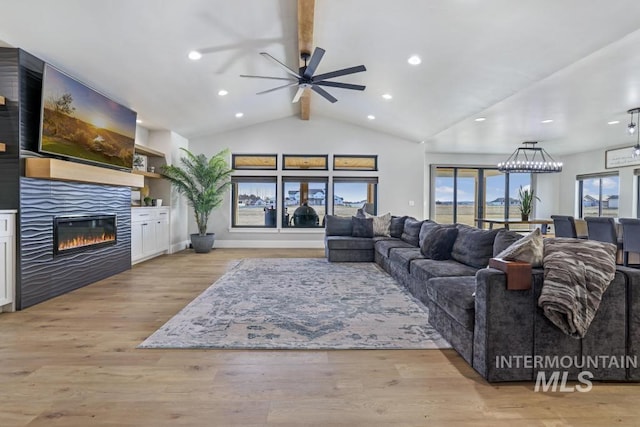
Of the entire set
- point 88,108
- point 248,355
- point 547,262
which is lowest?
point 248,355

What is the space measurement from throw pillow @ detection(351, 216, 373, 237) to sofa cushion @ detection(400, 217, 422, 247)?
75 centimetres

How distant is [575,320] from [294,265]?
4715mm

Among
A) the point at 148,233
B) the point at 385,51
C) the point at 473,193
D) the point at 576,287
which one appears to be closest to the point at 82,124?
the point at 148,233

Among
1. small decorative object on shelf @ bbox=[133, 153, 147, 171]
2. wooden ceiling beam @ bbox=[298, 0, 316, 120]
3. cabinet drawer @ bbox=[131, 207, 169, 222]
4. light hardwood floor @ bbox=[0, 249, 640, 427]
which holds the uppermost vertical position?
wooden ceiling beam @ bbox=[298, 0, 316, 120]

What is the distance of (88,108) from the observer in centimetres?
459

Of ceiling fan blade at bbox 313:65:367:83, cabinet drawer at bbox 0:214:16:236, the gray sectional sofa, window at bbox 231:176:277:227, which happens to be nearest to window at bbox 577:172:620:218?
ceiling fan blade at bbox 313:65:367:83

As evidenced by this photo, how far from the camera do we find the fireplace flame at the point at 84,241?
4.37 m

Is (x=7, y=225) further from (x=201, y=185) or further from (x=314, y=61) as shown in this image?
(x=201, y=185)

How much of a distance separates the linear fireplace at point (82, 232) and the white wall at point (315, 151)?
364cm

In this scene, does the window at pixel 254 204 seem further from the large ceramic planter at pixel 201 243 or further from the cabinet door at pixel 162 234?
the cabinet door at pixel 162 234

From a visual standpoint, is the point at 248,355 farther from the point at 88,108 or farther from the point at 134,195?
the point at 134,195

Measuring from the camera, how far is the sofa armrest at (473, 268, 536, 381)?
7.23 feet

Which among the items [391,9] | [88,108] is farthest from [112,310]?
[391,9]

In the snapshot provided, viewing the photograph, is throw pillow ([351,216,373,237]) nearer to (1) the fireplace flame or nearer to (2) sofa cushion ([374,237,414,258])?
(2) sofa cushion ([374,237,414,258])
